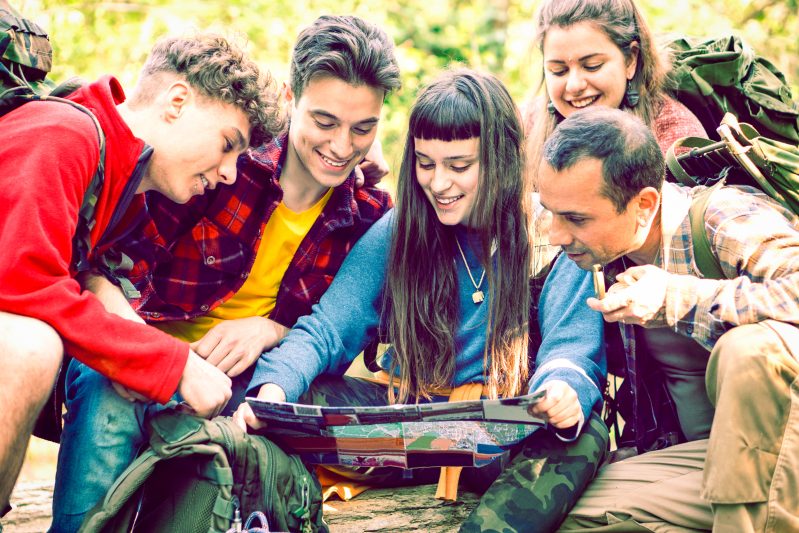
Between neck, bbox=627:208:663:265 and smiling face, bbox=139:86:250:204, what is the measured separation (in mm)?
1296

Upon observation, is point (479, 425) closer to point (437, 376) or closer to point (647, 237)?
point (437, 376)

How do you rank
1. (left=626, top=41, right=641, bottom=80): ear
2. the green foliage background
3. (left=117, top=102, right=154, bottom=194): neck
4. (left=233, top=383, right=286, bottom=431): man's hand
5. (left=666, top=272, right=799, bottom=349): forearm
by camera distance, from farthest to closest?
1. the green foliage background
2. (left=626, top=41, right=641, bottom=80): ear
3. (left=117, top=102, right=154, bottom=194): neck
4. (left=233, top=383, right=286, bottom=431): man's hand
5. (left=666, top=272, right=799, bottom=349): forearm

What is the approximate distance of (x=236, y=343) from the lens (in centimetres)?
309

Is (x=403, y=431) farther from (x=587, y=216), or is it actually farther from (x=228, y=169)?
(x=228, y=169)

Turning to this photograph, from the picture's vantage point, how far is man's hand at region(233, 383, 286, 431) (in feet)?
8.79

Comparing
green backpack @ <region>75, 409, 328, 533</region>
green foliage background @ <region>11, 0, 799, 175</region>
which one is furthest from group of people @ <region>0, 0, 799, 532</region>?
green foliage background @ <region>11, 0, 799, 175</region>

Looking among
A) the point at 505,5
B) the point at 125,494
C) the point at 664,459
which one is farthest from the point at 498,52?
the point at 125,494

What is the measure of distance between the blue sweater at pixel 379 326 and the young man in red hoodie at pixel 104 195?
420mm

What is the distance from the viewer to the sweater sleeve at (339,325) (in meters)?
2.94

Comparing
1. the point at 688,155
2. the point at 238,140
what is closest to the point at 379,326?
the point at 238,140

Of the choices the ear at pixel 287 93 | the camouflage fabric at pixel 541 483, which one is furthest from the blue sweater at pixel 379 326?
the ear at pixel 287 93

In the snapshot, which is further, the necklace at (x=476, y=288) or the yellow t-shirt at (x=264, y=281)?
the yellow t-shirt at (x=264, y=281)

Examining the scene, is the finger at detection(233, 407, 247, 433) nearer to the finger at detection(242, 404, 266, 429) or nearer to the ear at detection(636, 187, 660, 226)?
the finger at detection(242, 404, 266, 429)

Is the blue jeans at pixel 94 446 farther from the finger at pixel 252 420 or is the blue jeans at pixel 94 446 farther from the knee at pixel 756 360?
the knee at pixel 756 360
